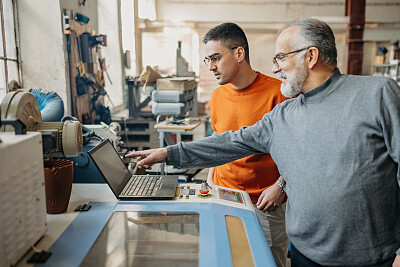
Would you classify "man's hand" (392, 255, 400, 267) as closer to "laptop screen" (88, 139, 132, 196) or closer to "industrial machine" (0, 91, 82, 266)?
"laptop screen" (88, 139, 132, 196)

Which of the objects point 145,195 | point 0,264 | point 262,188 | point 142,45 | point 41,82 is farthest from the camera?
point 142,45

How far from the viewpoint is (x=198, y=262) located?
0.78m

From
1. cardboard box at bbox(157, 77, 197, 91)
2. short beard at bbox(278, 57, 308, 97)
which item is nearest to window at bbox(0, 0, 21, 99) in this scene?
cardboard box at bbox(157, 77, 197, 91)

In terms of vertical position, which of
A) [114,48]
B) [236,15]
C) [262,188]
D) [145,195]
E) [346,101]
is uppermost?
[236,15]

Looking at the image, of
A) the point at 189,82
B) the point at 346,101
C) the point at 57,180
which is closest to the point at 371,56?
the point at 189,82

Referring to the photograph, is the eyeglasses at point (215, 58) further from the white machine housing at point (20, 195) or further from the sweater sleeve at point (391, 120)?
the white machine housing at point (20, 195)

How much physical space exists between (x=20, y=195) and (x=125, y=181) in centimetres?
53

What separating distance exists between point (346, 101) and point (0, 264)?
1.00 m

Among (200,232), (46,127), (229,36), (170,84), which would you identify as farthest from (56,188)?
(170,84)

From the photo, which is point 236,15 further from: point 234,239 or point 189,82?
point 234,239

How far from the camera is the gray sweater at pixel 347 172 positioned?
0.95m

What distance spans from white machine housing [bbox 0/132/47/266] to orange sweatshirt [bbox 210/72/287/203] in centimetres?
89

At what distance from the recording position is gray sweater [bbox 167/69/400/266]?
954 millimetres

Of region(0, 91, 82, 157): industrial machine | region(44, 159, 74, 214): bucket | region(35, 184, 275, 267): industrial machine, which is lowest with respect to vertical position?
region(35, 184, 275, 267): industrial machine
